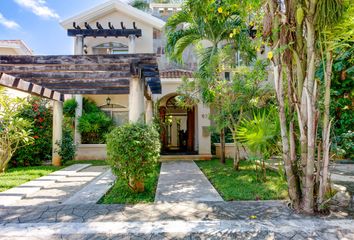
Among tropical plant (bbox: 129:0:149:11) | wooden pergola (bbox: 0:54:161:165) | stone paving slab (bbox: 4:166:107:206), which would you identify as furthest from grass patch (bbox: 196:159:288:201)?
tropical plant (bbox: 129:0:149:11)

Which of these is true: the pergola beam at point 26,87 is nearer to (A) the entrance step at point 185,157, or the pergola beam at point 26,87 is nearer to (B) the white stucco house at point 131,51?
(B) the white stucco house at point 131,51

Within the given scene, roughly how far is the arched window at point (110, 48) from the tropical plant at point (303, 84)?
13491 mm

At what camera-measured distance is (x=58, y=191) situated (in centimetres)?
679

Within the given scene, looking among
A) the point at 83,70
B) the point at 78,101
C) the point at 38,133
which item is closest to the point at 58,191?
the point at 83,70

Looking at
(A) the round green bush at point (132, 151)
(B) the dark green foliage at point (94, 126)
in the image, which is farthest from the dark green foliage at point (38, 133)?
(A) the round green bush at point (132, 151)

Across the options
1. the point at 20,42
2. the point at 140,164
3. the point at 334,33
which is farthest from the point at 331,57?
the point at 20,42

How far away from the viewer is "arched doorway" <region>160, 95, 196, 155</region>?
666 inches

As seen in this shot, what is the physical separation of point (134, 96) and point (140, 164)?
90.7 inches

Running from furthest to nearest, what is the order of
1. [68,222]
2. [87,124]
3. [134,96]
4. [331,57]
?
[87,124] < [134,96] < [331,57] < [68,222]

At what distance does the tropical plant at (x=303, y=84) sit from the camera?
4.53m

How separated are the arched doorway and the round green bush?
10445mm

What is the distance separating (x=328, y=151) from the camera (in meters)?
4.66

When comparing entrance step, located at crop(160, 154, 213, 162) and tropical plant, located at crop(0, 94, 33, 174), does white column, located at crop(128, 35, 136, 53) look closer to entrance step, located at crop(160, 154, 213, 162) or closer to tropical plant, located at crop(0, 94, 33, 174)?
entrance step, located at crop(160, 154, 213, 162)

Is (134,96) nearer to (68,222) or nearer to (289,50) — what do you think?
(68,222)
